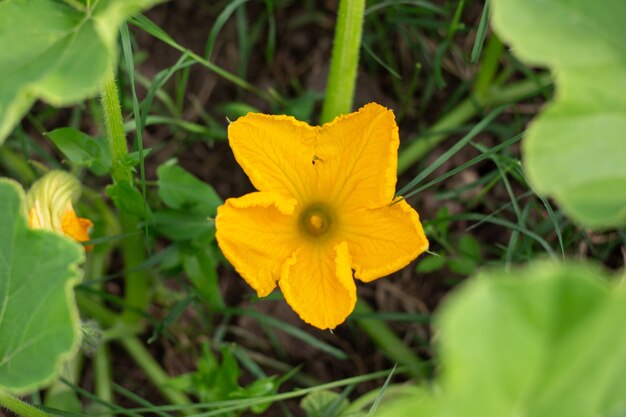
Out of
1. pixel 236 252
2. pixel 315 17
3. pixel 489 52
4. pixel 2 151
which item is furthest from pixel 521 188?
pixel 2 151

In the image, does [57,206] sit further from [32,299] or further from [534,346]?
[534,346]

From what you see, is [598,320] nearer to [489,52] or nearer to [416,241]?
[416,241]

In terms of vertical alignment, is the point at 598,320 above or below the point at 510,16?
below

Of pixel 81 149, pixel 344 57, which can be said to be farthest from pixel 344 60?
pixel 81 149

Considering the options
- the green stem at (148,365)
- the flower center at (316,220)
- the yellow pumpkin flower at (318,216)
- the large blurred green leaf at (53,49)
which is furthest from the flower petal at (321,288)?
the green stem at (148,365)

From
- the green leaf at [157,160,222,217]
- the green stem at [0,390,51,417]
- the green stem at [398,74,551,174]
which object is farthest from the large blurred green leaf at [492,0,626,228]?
the green stem at [398,74,551,174]

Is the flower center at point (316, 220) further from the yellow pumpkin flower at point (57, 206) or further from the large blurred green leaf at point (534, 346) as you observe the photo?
the large blurred green leaf at point (534, 346)

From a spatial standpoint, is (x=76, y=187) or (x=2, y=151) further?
(x=2, y=151)
